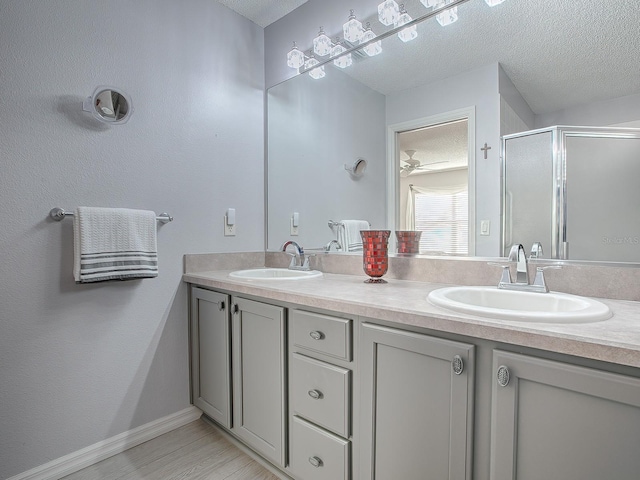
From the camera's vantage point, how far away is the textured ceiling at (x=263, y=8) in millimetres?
2064

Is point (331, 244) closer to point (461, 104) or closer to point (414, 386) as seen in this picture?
point (461, 104)

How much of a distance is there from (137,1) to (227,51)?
1.70 feet

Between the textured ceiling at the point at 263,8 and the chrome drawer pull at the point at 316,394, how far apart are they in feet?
6.96

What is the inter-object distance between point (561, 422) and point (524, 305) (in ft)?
1.58

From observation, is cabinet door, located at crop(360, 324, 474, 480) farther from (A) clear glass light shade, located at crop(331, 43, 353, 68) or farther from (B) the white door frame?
(A) clear glass light shade, located at crop(331, 43, 353, 68)

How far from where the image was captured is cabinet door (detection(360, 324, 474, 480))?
0.90 meters

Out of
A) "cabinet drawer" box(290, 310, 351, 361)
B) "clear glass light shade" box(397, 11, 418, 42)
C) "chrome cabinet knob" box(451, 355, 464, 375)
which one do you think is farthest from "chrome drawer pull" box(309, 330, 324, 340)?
"clear glass light shade" box(397, 11, 418, 42)

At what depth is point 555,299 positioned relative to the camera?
1095 mm

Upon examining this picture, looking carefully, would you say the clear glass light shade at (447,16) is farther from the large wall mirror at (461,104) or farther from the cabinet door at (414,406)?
the cabinet door at (414,406)

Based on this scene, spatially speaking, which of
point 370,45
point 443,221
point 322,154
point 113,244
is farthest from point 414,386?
point 370,45

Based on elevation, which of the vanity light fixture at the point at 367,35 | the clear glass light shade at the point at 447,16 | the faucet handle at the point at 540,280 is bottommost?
the faucet handle at the point at 540,280

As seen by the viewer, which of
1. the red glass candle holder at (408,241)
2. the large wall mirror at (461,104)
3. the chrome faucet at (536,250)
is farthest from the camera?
the red glass candle holder at (408,241)

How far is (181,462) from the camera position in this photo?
158cm

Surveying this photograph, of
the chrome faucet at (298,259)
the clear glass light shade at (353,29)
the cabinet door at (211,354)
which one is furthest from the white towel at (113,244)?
the clear glass light shade at (353,29)
